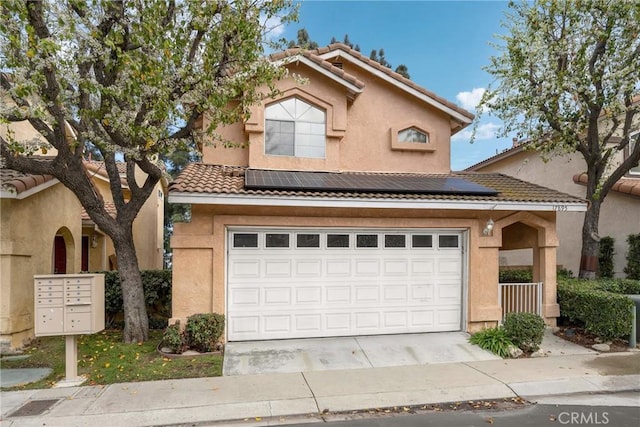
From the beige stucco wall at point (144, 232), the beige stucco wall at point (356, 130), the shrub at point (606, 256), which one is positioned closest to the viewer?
the beige stucco wall at point (356, 130)

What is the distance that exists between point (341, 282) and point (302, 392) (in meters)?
3.21

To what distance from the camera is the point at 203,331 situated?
7.59 meters

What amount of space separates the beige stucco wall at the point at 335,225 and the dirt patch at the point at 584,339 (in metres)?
0.44

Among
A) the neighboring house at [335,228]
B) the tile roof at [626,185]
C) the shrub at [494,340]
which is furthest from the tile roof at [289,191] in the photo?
the tile roof at [626,185]

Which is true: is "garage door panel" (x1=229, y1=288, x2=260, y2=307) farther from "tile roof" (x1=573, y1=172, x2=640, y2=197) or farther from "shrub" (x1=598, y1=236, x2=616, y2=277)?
"shrub" (x1=598, y1=236, x2=616, y2=277)

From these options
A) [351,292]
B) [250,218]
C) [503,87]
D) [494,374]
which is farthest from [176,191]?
[503,87]

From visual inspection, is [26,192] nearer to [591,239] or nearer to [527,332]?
[527,332]

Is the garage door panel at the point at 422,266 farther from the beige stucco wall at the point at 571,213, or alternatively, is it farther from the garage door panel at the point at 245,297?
the beige stucco wall at the point at 571,213

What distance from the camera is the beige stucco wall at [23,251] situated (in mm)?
8031

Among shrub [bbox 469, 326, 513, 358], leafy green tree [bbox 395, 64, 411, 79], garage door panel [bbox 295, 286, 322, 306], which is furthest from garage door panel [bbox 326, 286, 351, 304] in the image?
leafy green tree [bbox 395, 64, 411, 79]

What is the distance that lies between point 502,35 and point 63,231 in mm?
13884

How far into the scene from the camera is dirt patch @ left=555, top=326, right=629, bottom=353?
8312 mm

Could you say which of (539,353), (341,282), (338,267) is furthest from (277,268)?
(539,353)

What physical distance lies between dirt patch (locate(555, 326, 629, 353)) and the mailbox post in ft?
32.7
